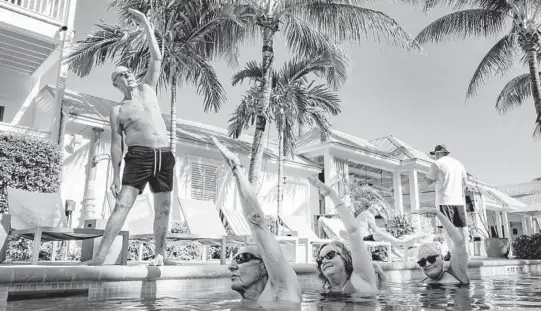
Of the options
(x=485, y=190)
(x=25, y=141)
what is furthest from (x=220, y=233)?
(x=485, y=190)

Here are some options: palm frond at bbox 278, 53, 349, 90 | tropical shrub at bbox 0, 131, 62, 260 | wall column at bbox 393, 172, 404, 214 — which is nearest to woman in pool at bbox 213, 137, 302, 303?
tropical shrub at bbox 0, 131, 62, 260

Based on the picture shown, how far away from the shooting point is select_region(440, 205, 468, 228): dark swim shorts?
689 centimetres

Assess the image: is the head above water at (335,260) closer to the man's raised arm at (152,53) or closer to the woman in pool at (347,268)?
the woman in pool at (347,268)

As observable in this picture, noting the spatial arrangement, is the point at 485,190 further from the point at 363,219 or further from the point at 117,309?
the point at 117,309

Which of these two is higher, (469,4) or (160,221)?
(469,4)

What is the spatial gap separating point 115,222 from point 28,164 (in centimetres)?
629

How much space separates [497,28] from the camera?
13.0m

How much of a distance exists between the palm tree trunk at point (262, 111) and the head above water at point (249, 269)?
20.7 ft

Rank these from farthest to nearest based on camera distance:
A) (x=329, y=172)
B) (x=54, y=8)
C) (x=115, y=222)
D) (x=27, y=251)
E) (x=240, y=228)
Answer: (x=329, y=172)
(x=54, y=8)
(x=240, y=228)
(x=27, y=251)
(x=115, y=222)

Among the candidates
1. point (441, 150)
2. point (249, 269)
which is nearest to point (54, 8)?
point (441, 150)

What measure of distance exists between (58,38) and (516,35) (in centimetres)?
1276

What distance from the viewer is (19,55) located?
11672mm

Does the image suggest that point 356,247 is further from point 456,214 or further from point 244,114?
point 244,114

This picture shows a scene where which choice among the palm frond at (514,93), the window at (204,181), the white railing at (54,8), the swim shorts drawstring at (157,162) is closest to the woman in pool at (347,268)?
the swim shorts drawstring at (157,162)
